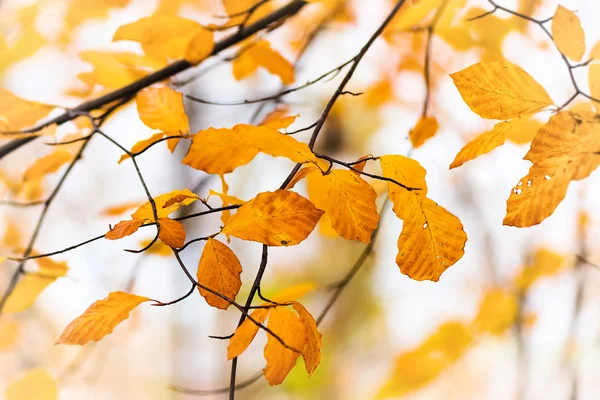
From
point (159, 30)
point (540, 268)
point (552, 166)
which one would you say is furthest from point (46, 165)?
point (540, 268)

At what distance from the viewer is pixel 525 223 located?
9.1 inches

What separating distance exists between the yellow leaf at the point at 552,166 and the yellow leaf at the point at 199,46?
0.22m

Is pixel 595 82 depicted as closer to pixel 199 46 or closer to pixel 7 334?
pixel 199 46

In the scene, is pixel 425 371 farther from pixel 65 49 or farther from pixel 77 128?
pixel 65 49

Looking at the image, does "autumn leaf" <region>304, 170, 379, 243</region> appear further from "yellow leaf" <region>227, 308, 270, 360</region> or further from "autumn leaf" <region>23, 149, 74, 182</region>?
"autumn leaf" <region>23, 149, 74, 182</region>

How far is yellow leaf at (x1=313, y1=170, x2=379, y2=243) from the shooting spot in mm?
222

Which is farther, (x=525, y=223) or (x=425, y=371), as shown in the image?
(x=425, y=371)

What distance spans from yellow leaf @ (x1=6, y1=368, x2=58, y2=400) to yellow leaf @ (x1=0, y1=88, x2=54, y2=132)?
0.25m

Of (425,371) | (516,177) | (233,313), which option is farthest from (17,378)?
(516,177)

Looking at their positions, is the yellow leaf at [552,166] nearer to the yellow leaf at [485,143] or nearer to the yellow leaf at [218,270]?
the yellow leaf at [485,143]

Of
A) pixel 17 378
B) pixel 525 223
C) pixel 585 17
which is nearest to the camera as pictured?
pixel 525 223

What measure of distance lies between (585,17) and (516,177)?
0.48ft

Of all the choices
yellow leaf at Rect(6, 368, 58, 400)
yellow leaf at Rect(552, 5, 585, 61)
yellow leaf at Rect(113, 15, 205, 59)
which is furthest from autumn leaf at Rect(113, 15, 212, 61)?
yellow leaf at Rect(6, 368, 58, 400)

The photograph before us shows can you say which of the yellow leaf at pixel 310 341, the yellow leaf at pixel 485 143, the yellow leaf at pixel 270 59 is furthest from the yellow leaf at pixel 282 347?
the yellow leaf at pixel 270 59
